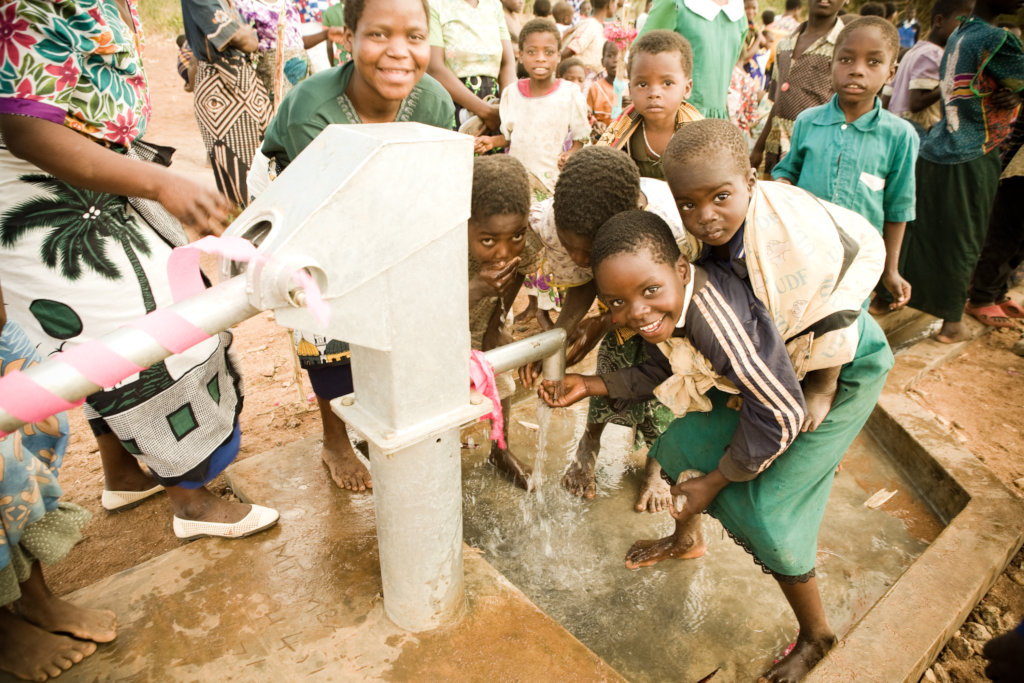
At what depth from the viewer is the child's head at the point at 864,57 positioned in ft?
8.47

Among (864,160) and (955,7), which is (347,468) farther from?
(955,7)

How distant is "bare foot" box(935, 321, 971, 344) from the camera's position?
3.88 metres

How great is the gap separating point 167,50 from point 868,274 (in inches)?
582

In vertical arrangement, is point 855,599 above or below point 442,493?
below

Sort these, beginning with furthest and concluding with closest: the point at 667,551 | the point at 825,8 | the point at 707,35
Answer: the point at 825,8, the point at 707,35, the point at 667,551

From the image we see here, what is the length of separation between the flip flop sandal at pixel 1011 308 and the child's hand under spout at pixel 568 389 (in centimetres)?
402

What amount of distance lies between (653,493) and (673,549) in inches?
14.0

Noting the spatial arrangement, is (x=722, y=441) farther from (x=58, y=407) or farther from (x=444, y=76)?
(x=444, y=76)

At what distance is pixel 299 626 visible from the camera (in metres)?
1.47

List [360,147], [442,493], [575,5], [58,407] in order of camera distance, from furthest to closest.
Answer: [575,5], [442,493], [360,147], [58,407]

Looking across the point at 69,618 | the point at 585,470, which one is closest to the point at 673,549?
the point at 585,470

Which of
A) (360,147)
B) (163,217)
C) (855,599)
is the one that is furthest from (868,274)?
(163,217)

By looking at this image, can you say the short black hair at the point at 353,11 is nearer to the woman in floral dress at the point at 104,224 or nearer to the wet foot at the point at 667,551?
the woman in floral dress at the point at 104,224

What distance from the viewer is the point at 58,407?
79cm
